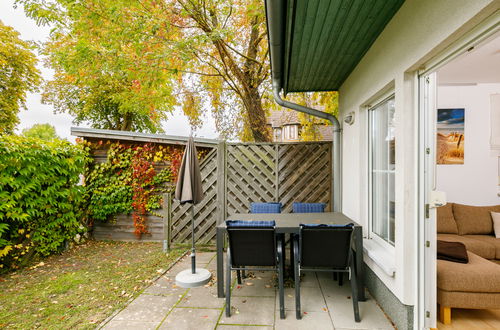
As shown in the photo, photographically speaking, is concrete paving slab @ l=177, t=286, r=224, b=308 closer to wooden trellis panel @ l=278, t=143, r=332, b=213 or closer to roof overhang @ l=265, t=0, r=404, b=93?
wooden trellis panel @ l=278, t=143, r=332, b=213

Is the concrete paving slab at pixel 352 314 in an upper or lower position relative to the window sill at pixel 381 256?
lower

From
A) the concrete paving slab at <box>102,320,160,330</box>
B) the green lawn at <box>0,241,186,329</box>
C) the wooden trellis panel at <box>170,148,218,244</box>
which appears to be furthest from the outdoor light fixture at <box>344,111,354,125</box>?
the green lawn at <box>0,241,186,329</box>

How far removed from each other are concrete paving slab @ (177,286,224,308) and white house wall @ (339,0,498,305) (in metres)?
1.70

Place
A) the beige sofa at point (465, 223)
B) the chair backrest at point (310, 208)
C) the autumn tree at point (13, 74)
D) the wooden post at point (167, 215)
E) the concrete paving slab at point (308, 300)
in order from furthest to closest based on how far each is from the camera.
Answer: the autumn tree at point (13, 74) → the wooden post at point (167, 215) → the chair backrest at point (310, 208) → the beige sofa at point (465, 223) → the concrete paving slab at point (308, 300)

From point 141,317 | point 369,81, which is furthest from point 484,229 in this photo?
point 141,317

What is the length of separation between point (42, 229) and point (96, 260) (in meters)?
0.95

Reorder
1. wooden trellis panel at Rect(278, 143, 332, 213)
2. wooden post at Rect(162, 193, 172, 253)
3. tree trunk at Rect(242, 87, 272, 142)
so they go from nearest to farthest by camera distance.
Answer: wooden trellis panel at Rect(278, 143, 332, 213)
wooden post at Rect(162, 193, 172, 253)
tree trunk at Rect(242, 87, 272, 142)

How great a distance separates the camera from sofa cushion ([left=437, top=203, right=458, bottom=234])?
3.82 metres

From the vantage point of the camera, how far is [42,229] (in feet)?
13.6

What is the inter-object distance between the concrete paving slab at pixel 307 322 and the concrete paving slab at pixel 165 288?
1.22 meters

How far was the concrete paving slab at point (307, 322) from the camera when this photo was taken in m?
2.32

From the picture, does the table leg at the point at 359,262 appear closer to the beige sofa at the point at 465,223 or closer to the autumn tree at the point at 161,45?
the beige sofa at the point at 465,223

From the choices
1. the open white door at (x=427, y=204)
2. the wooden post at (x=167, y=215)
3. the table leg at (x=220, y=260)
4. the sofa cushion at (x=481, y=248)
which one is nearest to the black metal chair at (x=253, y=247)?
the table leg at (x=220, y=260)

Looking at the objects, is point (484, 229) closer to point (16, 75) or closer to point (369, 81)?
point (369, 81)
